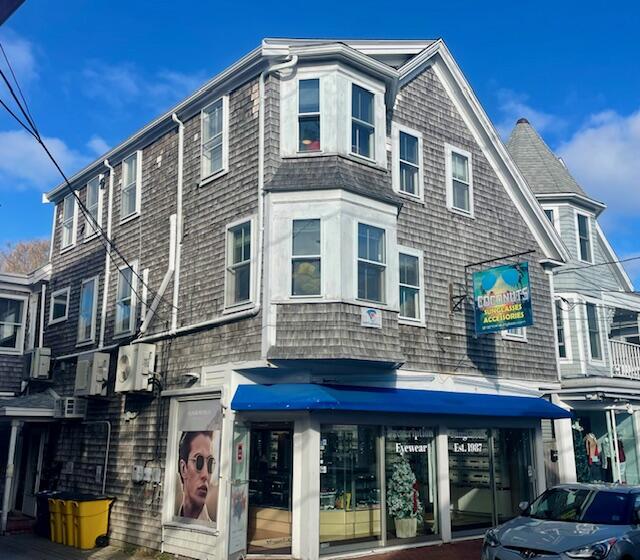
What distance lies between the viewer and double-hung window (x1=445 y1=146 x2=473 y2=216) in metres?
16.1

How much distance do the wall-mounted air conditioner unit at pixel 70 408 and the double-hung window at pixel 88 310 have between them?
5.49 feet

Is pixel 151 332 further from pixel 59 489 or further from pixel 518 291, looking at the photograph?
pixel 518 291

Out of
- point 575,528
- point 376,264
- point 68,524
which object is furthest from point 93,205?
point 575,528

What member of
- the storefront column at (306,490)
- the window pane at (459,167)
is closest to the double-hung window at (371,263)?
the storefront column at (306,490)

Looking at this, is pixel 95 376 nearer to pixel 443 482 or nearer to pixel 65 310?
pixel 65 310

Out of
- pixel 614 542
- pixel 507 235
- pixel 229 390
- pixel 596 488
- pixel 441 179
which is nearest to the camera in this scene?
pixel 614 542

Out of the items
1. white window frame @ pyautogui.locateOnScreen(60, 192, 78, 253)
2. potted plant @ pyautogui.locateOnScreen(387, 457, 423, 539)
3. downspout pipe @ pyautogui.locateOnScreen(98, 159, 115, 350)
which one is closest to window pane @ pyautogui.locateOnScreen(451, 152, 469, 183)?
potted plant @ pyautogui.locateOnScreen(387, 457, 423, 539)

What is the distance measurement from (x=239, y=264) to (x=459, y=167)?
680cm

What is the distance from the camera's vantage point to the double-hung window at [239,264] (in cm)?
1288

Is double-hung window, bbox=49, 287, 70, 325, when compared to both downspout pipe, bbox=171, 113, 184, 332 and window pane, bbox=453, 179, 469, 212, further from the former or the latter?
window pane, bbox=453, 179, 469, 212

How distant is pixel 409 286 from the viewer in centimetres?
1438

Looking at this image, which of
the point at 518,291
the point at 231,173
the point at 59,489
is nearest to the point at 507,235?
the point at 518,291

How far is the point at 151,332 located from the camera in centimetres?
1520

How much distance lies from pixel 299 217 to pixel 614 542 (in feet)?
24.1
